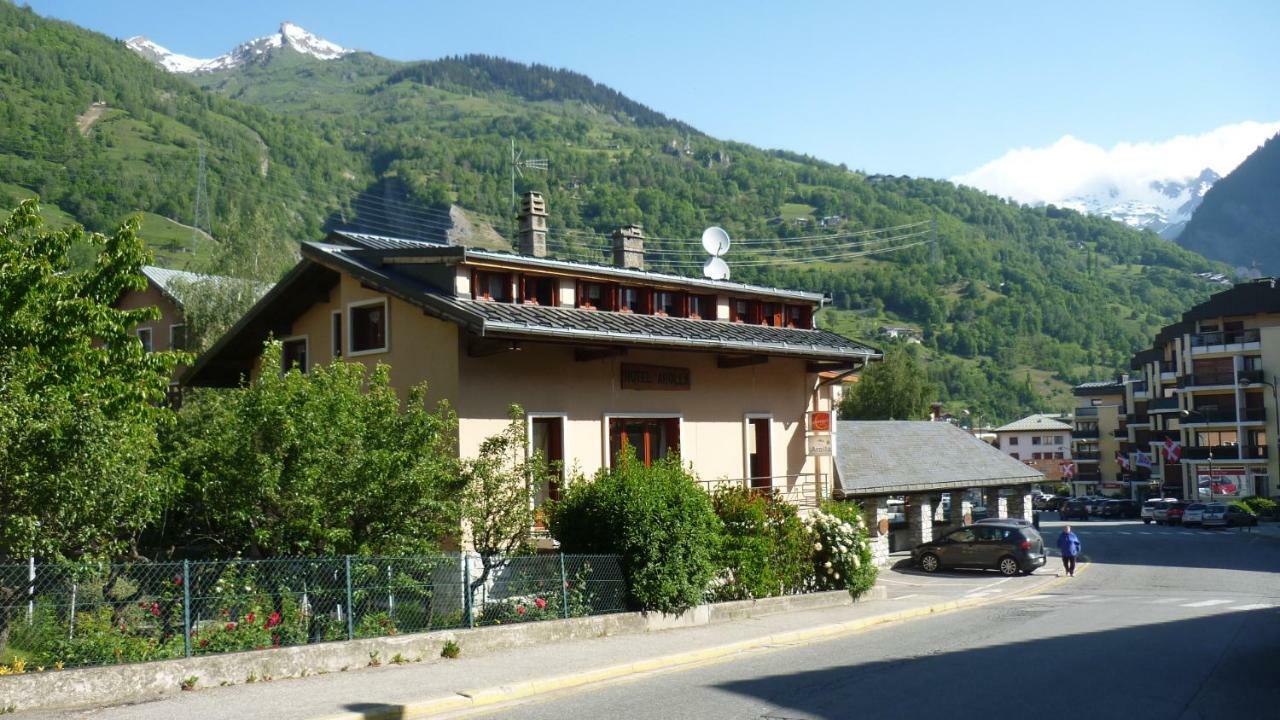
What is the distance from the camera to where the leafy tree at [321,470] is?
15812mm

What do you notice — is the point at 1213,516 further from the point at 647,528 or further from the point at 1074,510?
the point at 647,528

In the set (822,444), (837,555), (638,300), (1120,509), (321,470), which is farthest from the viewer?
(1120,509)

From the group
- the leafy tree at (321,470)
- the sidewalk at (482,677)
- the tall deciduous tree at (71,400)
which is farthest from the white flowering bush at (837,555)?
the tall deciduous tree at (71,400)

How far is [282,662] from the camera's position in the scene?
43.3 feet

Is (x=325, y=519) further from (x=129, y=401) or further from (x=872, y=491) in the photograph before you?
(x=872, y=491)

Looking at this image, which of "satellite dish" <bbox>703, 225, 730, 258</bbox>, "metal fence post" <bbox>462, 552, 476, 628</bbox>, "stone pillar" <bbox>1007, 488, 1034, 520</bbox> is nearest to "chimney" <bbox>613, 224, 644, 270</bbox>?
"satellite dish" <bbox>703, 225, 730, 258</bbox>

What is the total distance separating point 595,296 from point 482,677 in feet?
43.6

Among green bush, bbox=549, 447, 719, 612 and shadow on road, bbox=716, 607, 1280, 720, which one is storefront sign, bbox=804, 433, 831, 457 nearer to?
green bush, bbox=549, 447, 719, 612

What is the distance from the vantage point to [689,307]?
28.3 metres

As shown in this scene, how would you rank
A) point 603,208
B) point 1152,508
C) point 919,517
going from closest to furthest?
point 919,517 → point 1152,508 → point 603,208

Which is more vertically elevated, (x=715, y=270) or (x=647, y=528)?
(x=715, y=270)

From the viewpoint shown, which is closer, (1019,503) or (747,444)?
(747,444)

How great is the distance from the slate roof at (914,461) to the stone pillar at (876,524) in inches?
22.5

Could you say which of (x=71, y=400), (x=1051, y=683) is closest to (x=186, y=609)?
(x=71, y=400)
